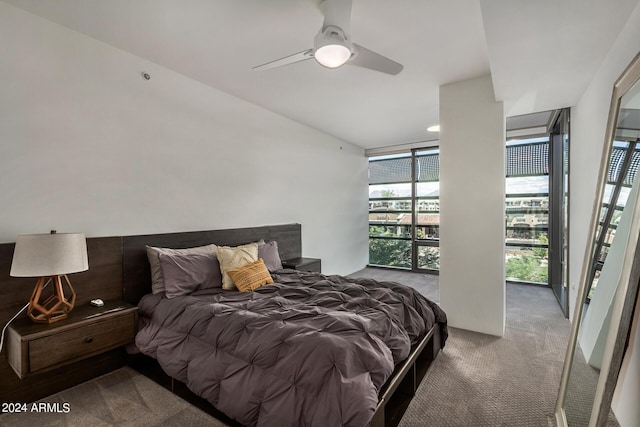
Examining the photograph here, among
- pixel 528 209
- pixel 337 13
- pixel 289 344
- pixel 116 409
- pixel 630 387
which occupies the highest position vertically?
pixel 337 13

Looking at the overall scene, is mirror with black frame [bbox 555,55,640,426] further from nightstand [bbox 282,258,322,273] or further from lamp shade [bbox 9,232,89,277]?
lamp shade [bbox 9,232,89,277]

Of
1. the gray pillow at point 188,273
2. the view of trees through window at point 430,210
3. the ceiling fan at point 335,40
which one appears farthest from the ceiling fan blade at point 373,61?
the view of trees through window at point 430,210

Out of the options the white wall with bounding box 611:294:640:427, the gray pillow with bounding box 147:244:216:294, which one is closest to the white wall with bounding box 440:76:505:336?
the white wall with bounding box 611:294:640:427

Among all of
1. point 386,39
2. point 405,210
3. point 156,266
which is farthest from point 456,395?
point 405,210

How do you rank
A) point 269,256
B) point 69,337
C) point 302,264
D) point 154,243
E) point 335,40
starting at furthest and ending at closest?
1. point 302,264
2. point 269,256
3. point 154,243
4. point 69,337
5. point 335,40

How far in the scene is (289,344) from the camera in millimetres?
1634

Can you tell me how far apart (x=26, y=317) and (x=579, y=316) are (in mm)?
3658

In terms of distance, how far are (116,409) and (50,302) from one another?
34.6 inches

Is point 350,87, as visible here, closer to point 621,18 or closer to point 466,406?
point 621,18

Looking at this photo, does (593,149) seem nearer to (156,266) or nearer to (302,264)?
(302,264)

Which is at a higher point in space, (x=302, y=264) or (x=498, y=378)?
(x=302, y=264)

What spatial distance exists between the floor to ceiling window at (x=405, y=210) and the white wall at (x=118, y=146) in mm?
2764

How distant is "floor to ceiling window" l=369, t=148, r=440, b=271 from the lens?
5863 millimetres

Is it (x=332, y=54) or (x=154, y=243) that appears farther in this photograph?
(x=154, y=243)
